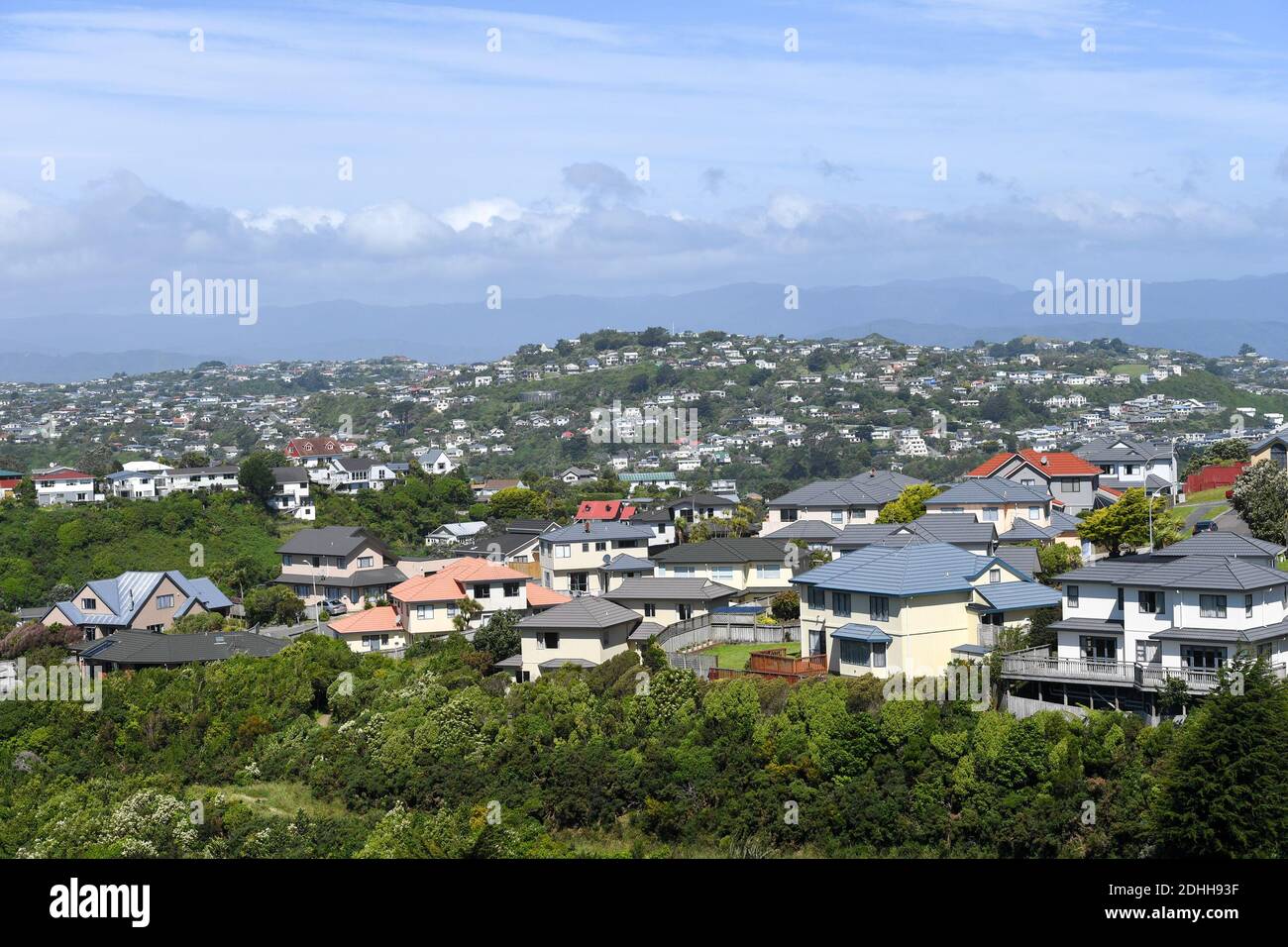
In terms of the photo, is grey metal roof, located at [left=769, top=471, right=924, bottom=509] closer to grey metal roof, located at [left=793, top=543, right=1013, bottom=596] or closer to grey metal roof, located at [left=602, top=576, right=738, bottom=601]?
grey metal roof, located at [left=602, top=576, right=738, bottom=601]

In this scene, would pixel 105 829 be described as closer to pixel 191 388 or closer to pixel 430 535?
pixel 430 535

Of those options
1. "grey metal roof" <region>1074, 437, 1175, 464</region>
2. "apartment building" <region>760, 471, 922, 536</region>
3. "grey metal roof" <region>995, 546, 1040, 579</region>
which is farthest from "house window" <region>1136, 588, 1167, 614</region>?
"grey metal roof" <region>1074, 437, 1175, 464</region>

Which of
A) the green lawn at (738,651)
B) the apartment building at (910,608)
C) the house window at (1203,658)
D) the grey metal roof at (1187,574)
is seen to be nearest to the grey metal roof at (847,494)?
the green lawn at (738,651)

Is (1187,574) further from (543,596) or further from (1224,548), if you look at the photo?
(543,596)

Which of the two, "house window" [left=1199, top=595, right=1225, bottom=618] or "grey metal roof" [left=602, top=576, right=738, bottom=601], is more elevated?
"house window" [left=1199, top=595, right=1225, bottom=618]

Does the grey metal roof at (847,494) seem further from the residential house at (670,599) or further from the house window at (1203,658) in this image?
the house window at (1203,658)
